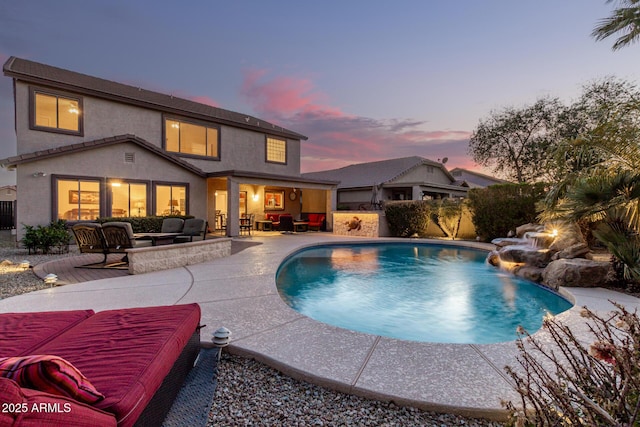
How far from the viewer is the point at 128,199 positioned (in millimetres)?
12992

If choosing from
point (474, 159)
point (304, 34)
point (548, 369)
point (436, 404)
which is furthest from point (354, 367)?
point (474, 159)

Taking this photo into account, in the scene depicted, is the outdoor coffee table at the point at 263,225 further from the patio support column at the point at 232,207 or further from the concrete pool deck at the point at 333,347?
the concrete pool deck at the point at 333,347

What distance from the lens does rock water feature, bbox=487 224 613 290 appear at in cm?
602

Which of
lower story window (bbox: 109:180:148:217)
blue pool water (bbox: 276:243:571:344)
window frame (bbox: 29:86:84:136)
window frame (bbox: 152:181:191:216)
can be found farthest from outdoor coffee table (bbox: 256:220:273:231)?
window frame (bbox: 29:86:84:136)

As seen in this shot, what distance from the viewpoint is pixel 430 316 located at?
576 centimetres

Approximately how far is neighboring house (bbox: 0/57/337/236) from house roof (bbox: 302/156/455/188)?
20.3ft

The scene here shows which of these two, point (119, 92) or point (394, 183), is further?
point (394, 183)

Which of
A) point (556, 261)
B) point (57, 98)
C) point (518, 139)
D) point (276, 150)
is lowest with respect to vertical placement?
point (556, 261)

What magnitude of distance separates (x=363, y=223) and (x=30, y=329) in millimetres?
14502

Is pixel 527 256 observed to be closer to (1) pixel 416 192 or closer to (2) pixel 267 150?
(1) pixel 416 192

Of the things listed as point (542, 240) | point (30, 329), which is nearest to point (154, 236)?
point (30, 329)

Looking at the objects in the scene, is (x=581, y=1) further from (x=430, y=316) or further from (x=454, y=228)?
(x=430, y=316)

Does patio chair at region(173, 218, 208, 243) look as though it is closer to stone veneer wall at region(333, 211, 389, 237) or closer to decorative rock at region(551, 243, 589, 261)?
stone veneer wall at region(333, 211, 389, 237)

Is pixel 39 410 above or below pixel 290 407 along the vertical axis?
above
